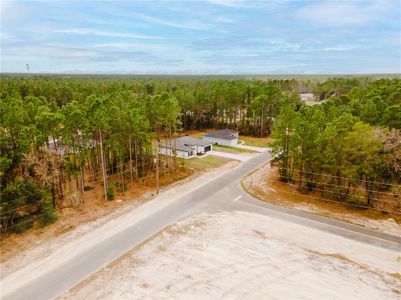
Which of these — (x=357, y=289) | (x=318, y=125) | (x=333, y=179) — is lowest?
(x=357, y=289)

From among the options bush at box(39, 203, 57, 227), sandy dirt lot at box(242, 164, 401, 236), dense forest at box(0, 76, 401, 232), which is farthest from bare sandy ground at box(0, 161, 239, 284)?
sandy dirt lot at box(242, 164, 401, 236)

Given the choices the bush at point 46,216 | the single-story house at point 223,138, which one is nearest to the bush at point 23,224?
the bush at point 46,216

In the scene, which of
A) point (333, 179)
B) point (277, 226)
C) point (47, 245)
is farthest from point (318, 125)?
point (47, 245)

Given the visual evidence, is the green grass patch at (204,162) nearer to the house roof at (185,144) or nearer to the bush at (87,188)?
the house roof at (185,144)

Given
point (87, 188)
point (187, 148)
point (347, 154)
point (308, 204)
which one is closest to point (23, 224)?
point (87, 188)

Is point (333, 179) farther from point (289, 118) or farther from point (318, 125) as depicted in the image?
point (289, 118)

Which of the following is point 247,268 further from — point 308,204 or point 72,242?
point 308,204
